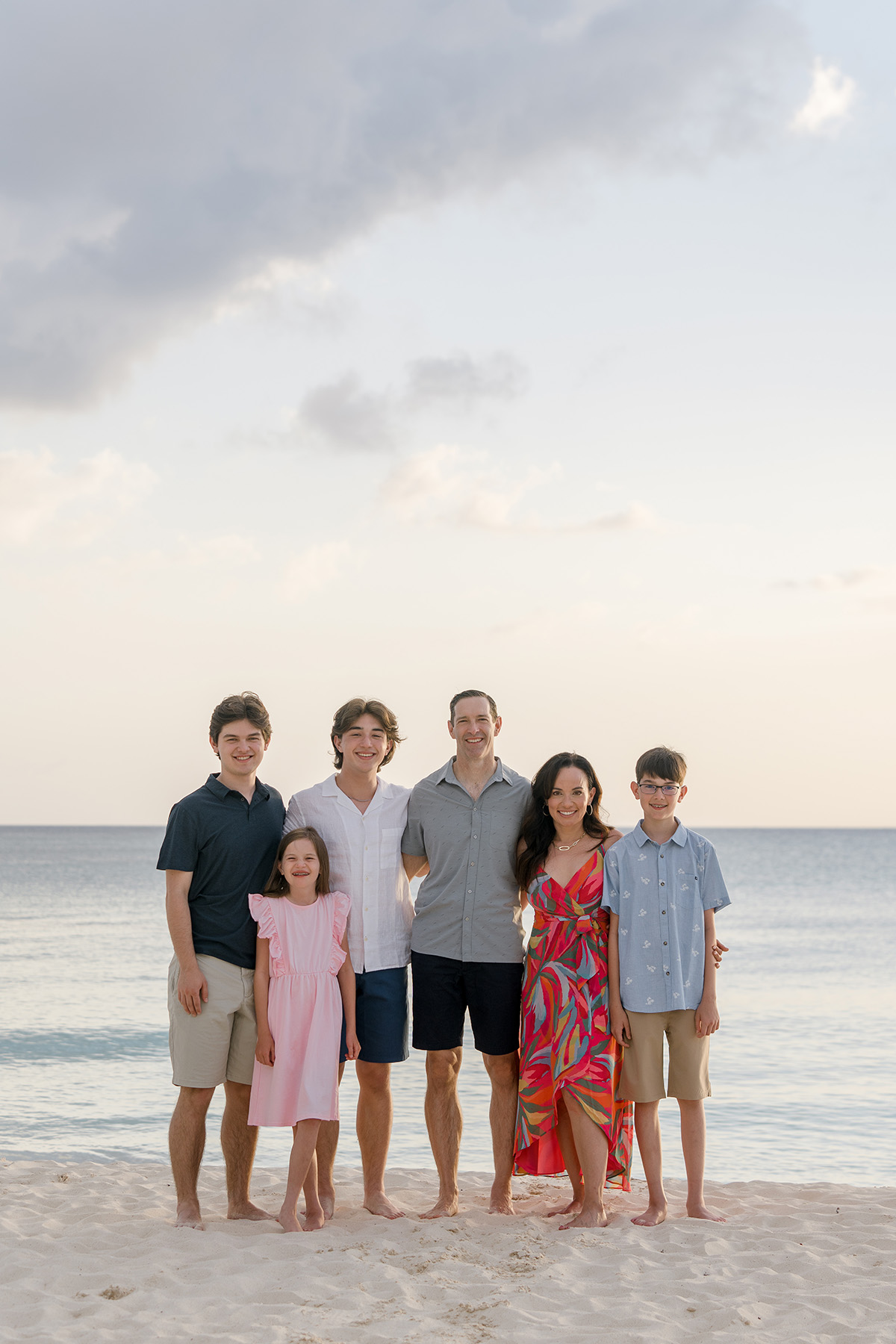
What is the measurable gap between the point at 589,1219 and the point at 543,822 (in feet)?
5.71

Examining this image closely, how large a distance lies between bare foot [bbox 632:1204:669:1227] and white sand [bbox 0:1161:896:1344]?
2.2 inches

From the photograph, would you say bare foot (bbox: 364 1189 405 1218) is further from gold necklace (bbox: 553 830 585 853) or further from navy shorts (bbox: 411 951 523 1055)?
gold necklace (bbox: 553 830 585 853)

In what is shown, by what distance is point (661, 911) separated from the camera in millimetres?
4727

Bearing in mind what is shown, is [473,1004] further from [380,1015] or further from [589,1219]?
[589,1219]

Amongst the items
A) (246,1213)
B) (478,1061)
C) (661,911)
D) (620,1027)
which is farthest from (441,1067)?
(478,1061)

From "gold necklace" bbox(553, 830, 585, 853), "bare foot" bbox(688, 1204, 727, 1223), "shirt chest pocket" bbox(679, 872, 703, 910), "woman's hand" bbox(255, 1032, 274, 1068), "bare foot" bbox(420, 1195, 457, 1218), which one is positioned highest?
"gold necklace" bbox(553, 830, 585, 853)

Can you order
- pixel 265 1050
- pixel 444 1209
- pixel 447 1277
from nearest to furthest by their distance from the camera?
1. pixel 447 1277
2. pixel 265 1050
3. pixel 444 1209

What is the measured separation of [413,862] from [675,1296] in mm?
2049

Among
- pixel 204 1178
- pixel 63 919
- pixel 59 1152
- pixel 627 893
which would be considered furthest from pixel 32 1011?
pixel 63 919

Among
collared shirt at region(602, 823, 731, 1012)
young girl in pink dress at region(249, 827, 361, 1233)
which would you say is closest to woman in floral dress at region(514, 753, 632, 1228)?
Answer: collared shirt at region(602, 823, 731, 1012)

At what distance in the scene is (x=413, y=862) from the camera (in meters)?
5.03

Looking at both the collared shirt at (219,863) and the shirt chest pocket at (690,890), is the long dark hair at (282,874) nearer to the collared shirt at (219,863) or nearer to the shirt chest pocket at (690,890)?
the collared shirt at (219,863)

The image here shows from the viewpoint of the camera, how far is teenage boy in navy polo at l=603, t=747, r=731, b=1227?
4.70 metres

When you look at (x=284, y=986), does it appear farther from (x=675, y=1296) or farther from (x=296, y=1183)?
(x=675, y=1296)
